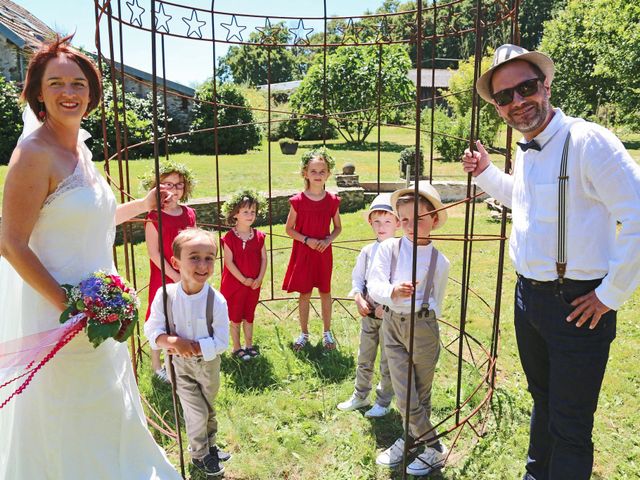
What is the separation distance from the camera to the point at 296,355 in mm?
4137

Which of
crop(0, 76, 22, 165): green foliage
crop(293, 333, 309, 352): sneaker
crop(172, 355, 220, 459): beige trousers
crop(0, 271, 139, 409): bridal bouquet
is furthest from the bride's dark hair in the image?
crop(0, 76, 22, 165): green foliage

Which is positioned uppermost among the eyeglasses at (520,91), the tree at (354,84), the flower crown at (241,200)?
the tree at (354,84)

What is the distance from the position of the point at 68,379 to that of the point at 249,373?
178cm

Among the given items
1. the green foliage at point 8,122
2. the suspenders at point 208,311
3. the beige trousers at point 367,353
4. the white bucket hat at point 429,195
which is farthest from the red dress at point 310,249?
the green foliage at point 8,122

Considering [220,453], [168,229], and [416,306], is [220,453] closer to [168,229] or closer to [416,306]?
[416,306]

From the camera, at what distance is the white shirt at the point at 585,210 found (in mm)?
1952

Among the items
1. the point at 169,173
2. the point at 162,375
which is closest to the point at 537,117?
the point at 169,173

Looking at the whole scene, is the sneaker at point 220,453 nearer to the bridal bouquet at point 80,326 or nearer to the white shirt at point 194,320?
the white shirt at point 194,320

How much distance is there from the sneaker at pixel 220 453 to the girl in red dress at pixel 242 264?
1109mm

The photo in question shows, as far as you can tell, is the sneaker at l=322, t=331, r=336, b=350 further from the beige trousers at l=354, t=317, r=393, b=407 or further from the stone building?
the stone building

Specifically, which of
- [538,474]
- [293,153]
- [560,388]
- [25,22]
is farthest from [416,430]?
[25,22]

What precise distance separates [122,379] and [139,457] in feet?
1.15

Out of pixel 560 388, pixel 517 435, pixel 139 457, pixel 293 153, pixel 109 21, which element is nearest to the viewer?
pixel 560 388

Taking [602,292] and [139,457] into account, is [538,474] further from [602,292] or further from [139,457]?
[139,457]
